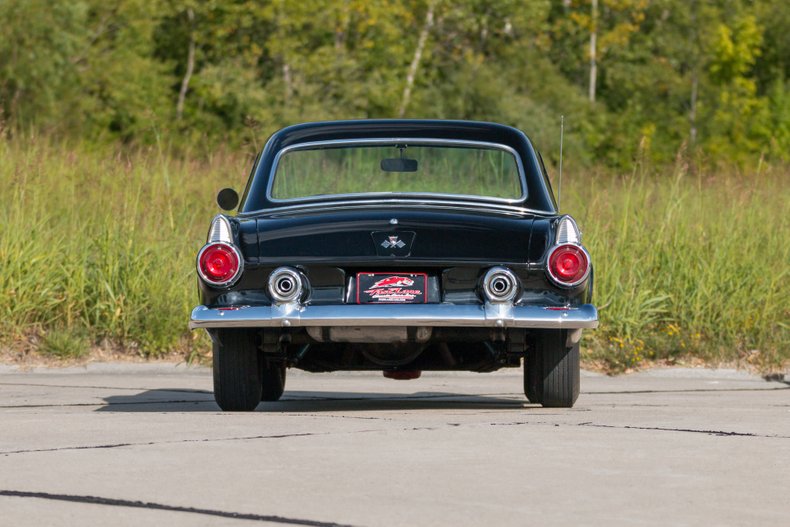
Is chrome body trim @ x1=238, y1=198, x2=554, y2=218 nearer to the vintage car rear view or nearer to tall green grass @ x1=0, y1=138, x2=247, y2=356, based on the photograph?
the vintage car rear view

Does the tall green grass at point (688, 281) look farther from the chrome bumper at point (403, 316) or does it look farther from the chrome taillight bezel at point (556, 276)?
the chrome bumper at point (403, 316)

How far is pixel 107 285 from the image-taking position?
41.2ft

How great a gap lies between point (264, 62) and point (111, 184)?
3382cm

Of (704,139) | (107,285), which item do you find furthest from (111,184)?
(704,139)

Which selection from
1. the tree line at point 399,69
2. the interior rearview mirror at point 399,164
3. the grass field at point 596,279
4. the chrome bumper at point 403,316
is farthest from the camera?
the tree line at point 399,69

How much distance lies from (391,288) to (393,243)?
0.22 metres

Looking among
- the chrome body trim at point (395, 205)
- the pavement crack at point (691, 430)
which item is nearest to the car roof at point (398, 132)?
the chrome body trim at point (395, 205)

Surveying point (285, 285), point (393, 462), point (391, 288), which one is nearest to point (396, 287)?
point (391, 288)

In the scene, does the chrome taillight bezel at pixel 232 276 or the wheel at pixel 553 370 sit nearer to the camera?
the chrome taillight bezel at pixel 232 276

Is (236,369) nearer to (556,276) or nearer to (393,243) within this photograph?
(393,243)

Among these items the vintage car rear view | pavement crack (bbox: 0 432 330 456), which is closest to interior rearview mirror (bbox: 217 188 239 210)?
the vintage car rear view

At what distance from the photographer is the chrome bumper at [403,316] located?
25.4 feet

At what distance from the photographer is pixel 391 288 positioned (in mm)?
7891

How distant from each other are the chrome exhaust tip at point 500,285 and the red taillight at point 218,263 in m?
1.22
